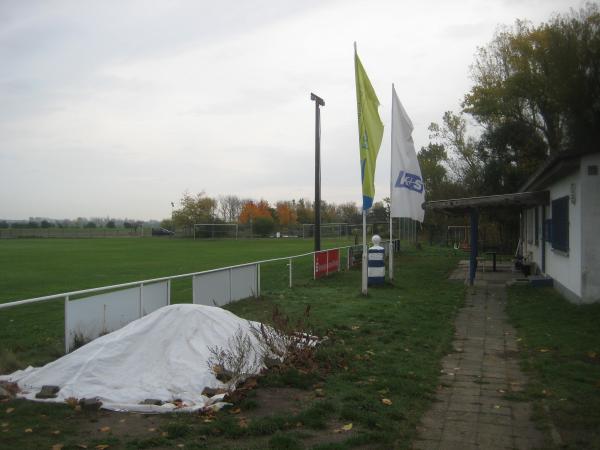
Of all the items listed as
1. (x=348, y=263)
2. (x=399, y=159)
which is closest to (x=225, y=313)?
(x=399, y=159)

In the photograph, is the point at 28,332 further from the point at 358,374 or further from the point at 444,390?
the point at 444,390

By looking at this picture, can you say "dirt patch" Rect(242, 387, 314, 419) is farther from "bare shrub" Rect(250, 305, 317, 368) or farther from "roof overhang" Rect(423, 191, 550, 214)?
"roof overhang" Rect(423, 191, 550, 214)

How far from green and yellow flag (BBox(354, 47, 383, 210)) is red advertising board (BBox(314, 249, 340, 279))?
536 cm

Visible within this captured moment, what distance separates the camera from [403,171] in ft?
54.6

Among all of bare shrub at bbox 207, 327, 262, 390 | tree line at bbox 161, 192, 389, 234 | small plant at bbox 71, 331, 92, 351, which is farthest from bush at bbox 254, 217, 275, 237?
bare shrub at bbox 207, 327, 262, 390

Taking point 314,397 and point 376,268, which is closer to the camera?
point 314,397

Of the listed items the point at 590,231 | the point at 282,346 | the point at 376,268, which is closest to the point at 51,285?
the point at 376,268

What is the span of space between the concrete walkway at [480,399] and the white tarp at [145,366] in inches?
85.0

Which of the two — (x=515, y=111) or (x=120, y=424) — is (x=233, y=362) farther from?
(x=515, y=111)

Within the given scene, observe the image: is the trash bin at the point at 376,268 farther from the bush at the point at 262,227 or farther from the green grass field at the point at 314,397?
the bush at the point at 262,227

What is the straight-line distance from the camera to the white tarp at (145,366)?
561cm

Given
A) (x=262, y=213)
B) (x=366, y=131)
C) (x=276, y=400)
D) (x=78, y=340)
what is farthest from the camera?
(x=262, y=213)

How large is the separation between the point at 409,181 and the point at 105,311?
10757mm

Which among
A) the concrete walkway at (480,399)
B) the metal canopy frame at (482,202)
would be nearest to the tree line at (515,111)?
the metal canopy frame at (482,202)
